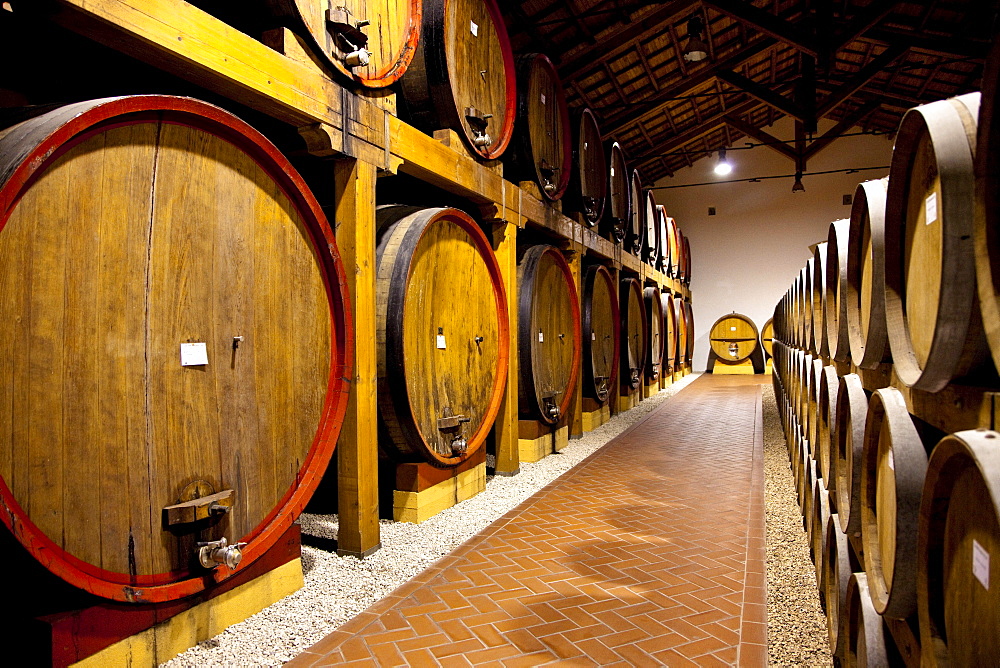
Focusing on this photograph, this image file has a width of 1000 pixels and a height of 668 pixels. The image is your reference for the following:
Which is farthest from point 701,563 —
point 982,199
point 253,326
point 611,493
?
point 982,199

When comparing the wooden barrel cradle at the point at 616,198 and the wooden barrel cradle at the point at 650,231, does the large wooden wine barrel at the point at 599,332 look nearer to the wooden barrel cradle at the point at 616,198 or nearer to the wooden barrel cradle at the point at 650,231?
the wooden barrel cradle at the point at 616,198

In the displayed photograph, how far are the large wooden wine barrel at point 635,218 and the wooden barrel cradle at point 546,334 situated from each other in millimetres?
3808

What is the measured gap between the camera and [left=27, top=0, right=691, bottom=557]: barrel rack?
2.20 metres

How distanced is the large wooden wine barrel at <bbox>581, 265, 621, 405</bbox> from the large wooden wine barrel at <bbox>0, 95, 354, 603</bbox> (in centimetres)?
488

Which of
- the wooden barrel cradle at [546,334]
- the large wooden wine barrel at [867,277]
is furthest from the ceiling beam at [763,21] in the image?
the large wooden wine barrel at [867,277]

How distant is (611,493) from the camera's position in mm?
4816

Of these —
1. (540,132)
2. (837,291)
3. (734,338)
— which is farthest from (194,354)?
(734,338)

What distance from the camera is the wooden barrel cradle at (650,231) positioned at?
11.6 m

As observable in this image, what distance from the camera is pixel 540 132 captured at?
586 centimetres

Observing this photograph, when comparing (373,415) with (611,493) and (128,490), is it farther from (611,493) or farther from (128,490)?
(611,493)

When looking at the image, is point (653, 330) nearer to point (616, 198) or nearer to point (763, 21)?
point (616, 198)

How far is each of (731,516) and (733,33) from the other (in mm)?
12828

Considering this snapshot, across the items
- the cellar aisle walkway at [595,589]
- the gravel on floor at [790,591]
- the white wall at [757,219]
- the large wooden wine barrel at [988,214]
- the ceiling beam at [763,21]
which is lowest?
the gravel on floor at [790,591]

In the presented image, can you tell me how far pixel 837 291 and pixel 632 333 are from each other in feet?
24.7
